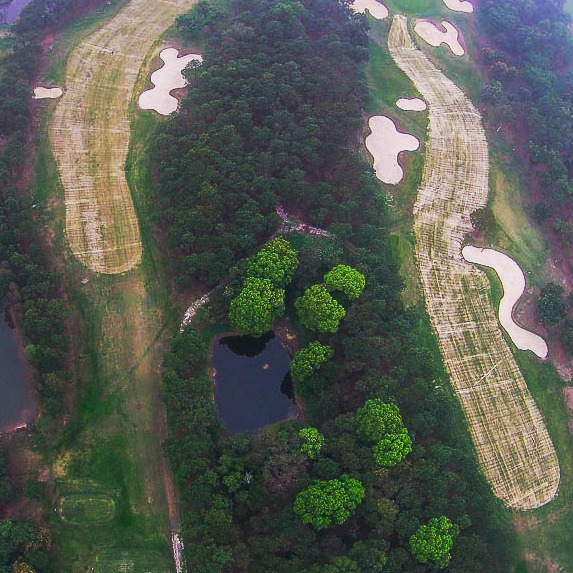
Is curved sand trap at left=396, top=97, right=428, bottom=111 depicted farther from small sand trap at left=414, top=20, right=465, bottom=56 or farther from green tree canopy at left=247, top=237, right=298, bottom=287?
green tree canopy at left=247, top=237, right=298, bottom=287

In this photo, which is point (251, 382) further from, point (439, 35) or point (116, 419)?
point (439, 35)

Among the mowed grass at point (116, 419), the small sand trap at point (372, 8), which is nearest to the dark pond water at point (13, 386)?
the mowed grass at point (116, 419)

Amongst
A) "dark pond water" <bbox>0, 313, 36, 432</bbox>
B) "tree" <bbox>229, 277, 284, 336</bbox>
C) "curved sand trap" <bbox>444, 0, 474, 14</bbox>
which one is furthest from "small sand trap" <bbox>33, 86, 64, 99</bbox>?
"curved sand trap" <bbox>444, 0, 474, 14</bbox>

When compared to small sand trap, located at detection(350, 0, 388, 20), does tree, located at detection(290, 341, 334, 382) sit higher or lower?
lower

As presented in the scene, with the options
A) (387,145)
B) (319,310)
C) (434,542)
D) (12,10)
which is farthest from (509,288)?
(12,10)

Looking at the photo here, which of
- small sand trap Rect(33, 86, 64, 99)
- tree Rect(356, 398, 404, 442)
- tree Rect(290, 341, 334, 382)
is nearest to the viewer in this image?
tree Rect(356, 398, 404, 442)

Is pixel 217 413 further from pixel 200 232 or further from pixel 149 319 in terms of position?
pixel 200 232

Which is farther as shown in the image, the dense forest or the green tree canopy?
the green tree canopy

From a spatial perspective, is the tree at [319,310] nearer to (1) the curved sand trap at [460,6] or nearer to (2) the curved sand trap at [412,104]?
(2) the curved sand trap at [412,104]
